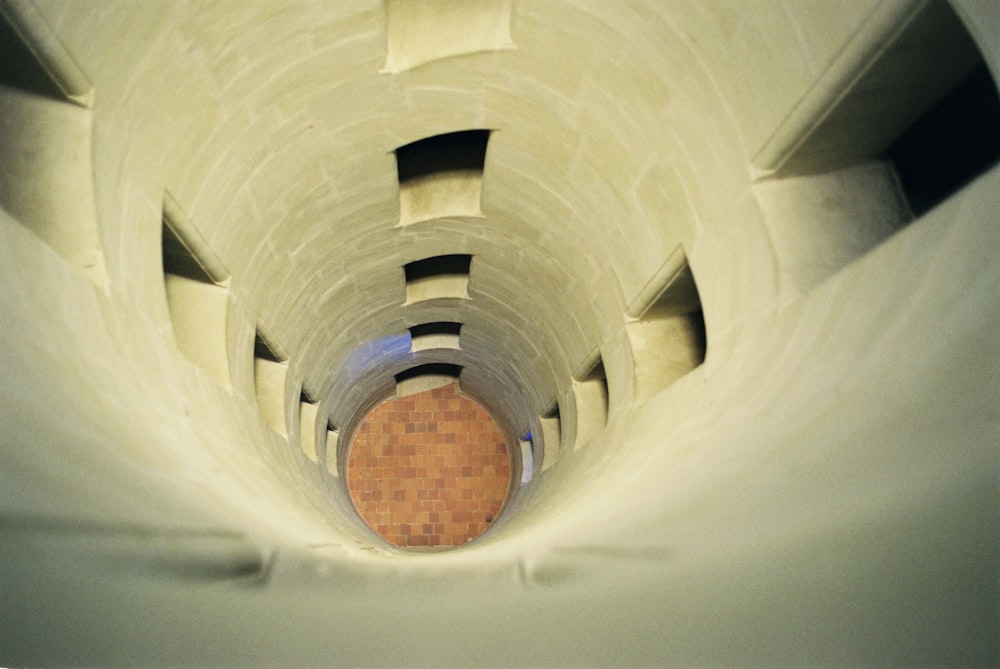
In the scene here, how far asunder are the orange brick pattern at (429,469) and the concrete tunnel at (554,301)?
385 centimetres

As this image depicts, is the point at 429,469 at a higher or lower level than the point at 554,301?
lower

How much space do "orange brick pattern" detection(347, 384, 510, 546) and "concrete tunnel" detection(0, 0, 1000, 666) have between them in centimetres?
385

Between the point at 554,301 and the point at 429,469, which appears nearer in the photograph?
the point at 554,301

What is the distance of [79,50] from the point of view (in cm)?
217

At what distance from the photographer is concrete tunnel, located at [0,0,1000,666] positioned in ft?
3.80

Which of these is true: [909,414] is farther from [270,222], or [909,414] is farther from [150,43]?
[270,222]

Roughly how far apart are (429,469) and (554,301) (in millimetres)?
4520

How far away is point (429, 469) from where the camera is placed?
9.13m

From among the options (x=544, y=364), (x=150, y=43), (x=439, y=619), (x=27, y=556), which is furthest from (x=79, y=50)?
(x=544, y=364)

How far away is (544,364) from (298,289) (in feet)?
8.73

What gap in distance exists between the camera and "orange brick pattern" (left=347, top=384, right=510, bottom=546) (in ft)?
28.9

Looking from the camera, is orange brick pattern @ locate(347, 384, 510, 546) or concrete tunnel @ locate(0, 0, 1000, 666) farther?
orange brick pattern @ locate(347, 384, 510, 546)

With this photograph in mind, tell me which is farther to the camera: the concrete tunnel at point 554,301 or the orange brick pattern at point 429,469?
the orange brick pattern at point 429,469

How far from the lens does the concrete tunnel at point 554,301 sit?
116 centimetres
